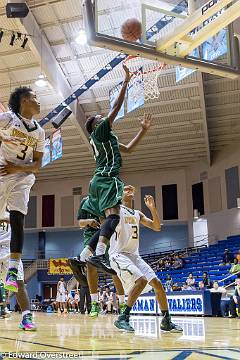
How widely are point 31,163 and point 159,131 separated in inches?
735

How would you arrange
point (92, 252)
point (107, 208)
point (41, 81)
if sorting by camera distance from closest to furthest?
point (107, 208)
point (92, 252)
point (41, 81)

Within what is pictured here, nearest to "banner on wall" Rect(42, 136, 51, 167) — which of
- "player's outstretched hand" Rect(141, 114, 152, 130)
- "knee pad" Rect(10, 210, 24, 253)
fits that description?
"player's outstretched hand" Rect(141, 114, 152, 130)

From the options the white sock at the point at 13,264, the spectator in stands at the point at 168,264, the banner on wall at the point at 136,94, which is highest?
the banner on wall at the point at 136,94

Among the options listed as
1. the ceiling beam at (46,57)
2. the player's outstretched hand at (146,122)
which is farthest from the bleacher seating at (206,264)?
the player's outstretched hand at (146,122)

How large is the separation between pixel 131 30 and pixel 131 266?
3447 millimetres

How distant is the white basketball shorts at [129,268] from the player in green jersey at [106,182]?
0.38 ft

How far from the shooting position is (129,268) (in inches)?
168

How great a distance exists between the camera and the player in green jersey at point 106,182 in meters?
3.92

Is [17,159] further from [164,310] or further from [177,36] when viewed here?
[177,36]

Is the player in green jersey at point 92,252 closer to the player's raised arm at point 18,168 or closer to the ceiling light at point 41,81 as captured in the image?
the player's raised arm at point 18,168

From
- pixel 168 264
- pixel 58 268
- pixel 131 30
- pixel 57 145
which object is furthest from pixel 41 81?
pixel 58 268

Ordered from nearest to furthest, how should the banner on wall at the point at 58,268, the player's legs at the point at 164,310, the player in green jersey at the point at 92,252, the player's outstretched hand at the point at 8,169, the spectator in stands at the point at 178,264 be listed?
the player's outstretched hand at the point at 8,169 → the player's legs at the point at 164,310 → the player in green jersey at the point at 92,252 → the spectator in stands at the point at 178,264 → the banner on wall at the point at 58,268

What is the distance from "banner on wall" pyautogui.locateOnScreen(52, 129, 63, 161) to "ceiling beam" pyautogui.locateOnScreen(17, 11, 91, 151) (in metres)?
1.63

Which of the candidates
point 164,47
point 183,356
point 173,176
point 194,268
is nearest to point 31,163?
point 183,356
